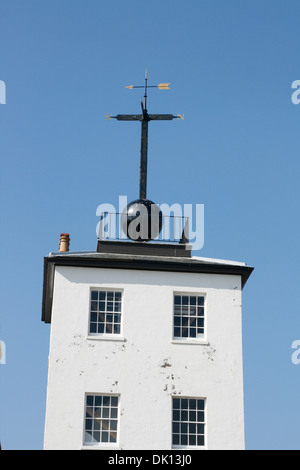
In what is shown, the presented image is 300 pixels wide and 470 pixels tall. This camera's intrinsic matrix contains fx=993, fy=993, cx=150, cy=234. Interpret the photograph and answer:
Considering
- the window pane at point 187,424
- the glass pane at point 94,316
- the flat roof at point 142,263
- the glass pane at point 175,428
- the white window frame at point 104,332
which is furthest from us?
the flat roof at point 142,263

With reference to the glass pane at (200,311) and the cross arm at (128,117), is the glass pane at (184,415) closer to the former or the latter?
the glass pane at (200,311)

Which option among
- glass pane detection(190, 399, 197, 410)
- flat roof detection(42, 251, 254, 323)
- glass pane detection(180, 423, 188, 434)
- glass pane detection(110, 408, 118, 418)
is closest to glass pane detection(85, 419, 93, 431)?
glass pane detection(110, 408, 118, 418)

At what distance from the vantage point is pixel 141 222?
4119cm

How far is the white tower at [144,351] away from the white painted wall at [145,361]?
0.04 metres

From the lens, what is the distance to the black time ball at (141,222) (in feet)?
135

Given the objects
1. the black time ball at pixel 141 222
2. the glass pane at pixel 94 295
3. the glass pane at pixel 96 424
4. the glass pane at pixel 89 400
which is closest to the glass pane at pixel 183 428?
the glass pane at pixel 96 424

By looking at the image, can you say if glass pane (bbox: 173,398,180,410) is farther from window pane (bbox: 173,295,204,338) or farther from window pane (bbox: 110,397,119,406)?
window pane (bbox: 173,295,204,338)

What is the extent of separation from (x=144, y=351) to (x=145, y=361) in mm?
397

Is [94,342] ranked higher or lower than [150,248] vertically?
lower

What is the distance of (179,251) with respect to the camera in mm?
40594

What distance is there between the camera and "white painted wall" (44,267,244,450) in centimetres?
3691
